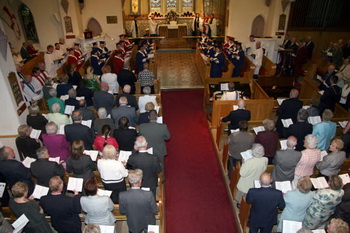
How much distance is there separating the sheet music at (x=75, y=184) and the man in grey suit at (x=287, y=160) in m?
3.09

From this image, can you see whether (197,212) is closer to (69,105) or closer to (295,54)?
(69,105)

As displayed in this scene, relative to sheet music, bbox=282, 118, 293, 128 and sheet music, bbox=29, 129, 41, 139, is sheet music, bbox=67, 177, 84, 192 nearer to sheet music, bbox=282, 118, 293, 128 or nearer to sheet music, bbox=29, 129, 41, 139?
sheet music, bbox=29, 129, 41, 139

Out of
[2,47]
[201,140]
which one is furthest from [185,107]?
[2,47]

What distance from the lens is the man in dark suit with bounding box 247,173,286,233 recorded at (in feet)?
11.5

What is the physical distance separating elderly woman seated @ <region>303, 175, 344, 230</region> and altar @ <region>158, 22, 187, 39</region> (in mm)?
14675

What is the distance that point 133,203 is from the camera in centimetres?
340

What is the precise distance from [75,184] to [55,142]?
3.71ft

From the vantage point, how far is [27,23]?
45.3 feet

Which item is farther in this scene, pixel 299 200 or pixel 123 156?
pixel 123 156

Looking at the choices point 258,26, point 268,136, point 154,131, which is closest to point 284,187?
point 268,136

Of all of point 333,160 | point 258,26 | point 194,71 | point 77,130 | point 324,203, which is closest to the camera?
point 324,203

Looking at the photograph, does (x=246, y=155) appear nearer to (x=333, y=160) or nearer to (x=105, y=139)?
(x=333, y=160)

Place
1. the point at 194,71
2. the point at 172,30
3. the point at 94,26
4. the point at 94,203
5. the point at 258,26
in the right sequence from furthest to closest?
1. the point at 172,30
2. the point at 94,26
3. the point at 258,26
4. the point at 194,71
5. the point at 94,203

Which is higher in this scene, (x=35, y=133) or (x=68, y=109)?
(x=68, y=109)
